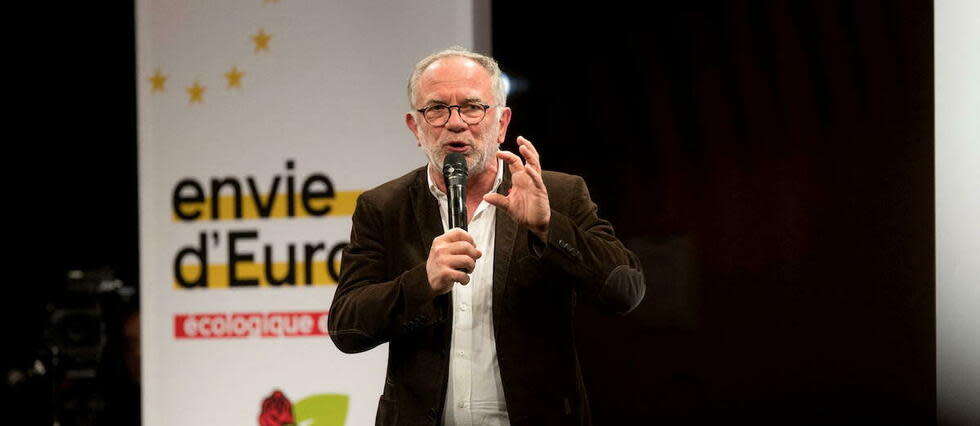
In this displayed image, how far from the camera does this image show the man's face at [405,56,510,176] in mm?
1990

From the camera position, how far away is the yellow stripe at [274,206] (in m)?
3.45

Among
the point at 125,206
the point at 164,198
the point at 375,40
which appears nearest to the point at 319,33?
the point at 375,40

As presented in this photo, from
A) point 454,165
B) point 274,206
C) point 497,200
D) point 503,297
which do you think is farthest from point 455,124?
point 274,206

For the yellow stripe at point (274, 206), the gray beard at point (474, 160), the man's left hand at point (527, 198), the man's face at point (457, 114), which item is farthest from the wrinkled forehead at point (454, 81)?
the yellow stripe at point (274, 206)

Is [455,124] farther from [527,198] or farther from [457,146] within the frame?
[527,198]

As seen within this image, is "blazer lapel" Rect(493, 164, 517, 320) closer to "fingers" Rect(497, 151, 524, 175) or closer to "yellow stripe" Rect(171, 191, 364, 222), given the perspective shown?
"fingers" Rect(497, 151, 524, 175)

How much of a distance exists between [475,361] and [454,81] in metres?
0.56

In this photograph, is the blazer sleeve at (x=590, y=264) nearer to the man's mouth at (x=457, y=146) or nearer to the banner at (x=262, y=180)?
the man's mouth at (x=457, y=146)

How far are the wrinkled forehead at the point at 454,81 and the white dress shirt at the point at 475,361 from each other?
1.11ft

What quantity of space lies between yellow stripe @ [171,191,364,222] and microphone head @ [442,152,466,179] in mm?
1538

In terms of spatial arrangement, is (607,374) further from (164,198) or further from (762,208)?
(164,198)

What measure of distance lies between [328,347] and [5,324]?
8.48 ft

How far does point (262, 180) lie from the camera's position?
3.50 m

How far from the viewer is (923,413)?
3.76 metres
